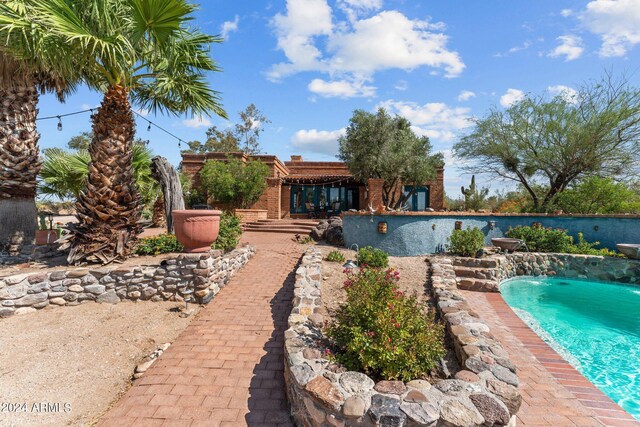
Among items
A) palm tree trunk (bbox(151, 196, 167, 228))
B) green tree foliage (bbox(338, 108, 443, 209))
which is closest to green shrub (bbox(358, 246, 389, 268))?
green tree foliage (bbox(338, 108, 443, 209))

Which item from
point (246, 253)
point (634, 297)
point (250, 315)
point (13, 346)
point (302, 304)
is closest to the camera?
point (13, 346)

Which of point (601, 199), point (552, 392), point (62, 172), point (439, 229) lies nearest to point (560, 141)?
point (601, 199)

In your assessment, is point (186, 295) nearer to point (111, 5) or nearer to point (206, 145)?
point (111, 5)

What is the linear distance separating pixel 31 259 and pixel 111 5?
255 inches

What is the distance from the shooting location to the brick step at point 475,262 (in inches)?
309

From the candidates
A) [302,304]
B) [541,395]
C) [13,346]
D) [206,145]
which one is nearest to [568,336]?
Result: [541,395]

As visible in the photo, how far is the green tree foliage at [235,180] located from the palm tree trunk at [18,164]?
822 centimetres

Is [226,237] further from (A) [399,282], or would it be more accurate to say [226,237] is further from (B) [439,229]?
(B) [439,229]

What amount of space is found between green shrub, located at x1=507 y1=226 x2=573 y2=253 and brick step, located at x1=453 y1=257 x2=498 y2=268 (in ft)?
11.8

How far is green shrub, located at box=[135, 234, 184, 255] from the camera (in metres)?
7.00

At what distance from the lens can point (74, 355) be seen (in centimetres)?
401

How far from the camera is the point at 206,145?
28.9 meters

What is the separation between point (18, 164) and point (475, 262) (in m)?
13.2

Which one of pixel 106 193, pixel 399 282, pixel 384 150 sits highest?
pixel 384 150
